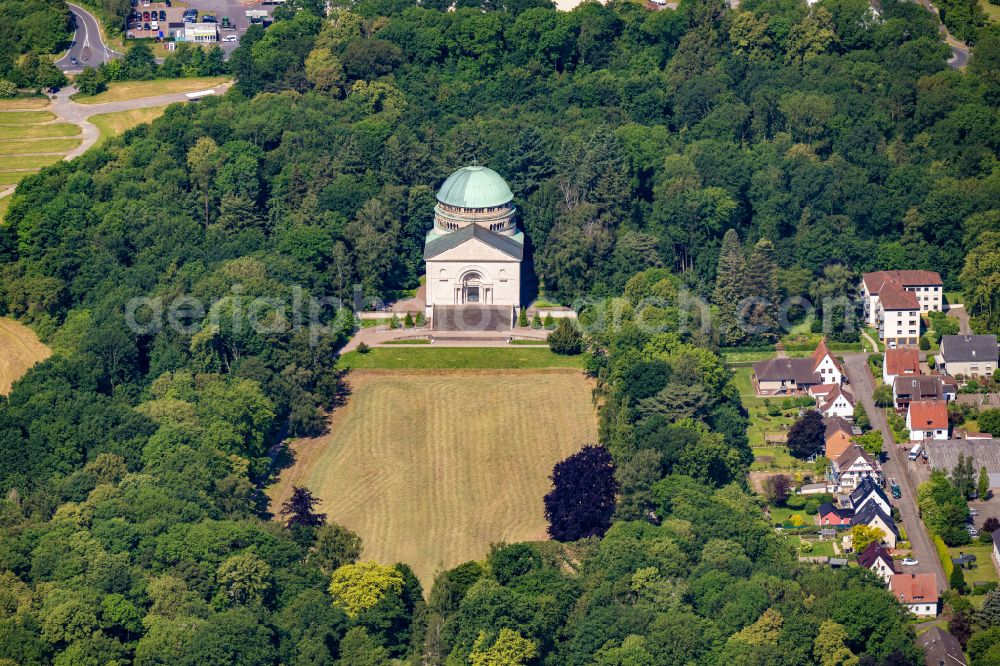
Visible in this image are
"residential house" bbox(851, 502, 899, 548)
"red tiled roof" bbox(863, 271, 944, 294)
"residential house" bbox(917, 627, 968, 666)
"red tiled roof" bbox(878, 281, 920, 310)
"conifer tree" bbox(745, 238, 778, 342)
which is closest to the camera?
"residential house" bbox(917, 627, 968, 666)

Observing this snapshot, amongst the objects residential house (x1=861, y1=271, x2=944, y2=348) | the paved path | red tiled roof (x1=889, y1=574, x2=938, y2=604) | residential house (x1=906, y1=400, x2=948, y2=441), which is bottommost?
red tiled roof (x1=889, y1=574, x2=938, y2=604)

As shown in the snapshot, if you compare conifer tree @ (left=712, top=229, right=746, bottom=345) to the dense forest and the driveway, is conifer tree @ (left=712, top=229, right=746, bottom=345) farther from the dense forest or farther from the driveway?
the driveway

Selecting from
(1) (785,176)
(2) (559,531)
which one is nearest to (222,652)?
(2) (559,531)

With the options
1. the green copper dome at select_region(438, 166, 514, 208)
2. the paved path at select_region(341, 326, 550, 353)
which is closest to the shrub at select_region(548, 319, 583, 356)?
the paved path at select_region(341, 326, 550, 353)

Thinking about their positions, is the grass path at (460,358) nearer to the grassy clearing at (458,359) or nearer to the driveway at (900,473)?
the grassy clearing at (458,359)

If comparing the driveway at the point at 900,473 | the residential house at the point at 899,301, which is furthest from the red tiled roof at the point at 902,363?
the residential house at the point at 899,301

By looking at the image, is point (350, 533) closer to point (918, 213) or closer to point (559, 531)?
point (559, 531)
